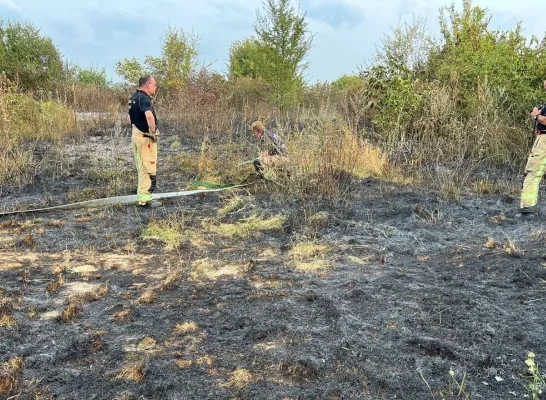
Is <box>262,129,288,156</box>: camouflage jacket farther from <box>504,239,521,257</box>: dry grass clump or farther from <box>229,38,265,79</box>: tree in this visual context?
<box>229,38,265,79</box>: tree

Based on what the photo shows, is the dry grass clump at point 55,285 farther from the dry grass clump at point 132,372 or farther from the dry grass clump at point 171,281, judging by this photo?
the dry grass clump at point 132,372

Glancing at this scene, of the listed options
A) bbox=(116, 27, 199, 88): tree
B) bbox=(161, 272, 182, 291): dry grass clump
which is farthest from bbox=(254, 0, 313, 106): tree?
bbox=(161, 272, 182, 291): dry grass clump

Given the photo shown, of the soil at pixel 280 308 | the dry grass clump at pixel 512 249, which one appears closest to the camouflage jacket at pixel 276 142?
the soil at pixel 280 308

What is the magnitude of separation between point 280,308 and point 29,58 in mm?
15137

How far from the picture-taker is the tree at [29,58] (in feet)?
49.2

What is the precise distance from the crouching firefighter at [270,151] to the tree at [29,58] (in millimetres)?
10540

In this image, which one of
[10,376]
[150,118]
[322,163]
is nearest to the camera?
[10,376]

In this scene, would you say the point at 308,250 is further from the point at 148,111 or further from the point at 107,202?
the point at 107,202

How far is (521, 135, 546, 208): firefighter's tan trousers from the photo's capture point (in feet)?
17.5

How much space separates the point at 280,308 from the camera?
3340 mm

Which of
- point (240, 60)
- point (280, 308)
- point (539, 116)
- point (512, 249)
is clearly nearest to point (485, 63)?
point (539, 116)

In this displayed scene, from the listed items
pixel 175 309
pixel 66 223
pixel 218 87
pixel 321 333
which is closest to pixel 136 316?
pixel 175 309

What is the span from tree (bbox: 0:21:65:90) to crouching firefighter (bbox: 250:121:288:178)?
1054 centimetres

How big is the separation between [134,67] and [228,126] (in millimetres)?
6171
